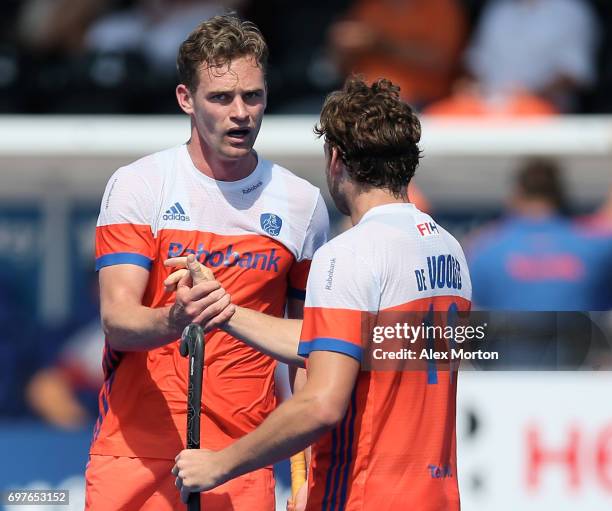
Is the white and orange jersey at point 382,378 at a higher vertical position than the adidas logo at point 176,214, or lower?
lower

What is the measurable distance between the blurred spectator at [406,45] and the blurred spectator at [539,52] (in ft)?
0.92

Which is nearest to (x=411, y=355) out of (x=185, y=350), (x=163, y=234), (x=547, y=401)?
(x=185, y=350)

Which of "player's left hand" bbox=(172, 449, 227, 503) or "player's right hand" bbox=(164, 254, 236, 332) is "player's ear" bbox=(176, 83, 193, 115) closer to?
"player's right hand" bbox=(164, 254, 236, 332)

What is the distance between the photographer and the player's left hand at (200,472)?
3.26 m

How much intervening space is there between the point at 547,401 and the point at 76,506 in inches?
84.8

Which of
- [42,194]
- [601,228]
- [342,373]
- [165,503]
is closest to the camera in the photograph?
[342,373]

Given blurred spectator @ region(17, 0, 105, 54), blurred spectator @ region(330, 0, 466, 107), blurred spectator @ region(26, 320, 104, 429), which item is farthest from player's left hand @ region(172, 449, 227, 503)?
blurred spectator @ region(17, 0, 105, 54)

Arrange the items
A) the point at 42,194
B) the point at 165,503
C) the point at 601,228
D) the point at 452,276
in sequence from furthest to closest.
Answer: the point at 42,194, the point at 601,228, the point at 165,503, the point at 452,276

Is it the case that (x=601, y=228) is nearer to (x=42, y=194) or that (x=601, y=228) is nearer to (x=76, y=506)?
(x=76, y=506)

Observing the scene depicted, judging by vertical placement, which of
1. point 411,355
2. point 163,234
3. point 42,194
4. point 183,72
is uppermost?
point 42,194

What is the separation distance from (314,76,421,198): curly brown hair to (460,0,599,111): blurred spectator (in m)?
5.44

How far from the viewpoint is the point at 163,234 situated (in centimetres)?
391
